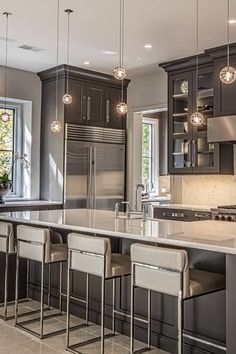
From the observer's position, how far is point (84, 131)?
265 inches

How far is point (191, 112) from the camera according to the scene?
6.09m

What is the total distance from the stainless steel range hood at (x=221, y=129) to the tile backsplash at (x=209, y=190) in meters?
0.81

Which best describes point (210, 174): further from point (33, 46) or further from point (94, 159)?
point (33, 46)

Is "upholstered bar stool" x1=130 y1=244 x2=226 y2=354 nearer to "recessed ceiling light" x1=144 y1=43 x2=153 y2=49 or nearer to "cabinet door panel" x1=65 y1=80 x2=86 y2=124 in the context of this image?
"recessed ceiling light" x1=144 y1=43 x2=153 y2=49

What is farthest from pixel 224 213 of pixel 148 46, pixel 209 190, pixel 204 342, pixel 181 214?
pixel 204 342

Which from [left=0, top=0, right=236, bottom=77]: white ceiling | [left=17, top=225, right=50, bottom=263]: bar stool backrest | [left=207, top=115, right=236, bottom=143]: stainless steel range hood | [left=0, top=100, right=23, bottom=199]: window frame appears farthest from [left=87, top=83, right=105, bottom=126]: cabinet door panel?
[left=17, top=225, right=50, bottom=263]: bar stool backrest

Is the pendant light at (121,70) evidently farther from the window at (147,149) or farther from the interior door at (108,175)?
the window at (147,149)

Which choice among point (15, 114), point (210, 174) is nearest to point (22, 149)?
point (15, 114)

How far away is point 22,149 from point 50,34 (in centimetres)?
228

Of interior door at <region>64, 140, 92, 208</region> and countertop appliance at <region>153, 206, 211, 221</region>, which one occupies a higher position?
interior door at <region>64, 140, 92, 208</region>

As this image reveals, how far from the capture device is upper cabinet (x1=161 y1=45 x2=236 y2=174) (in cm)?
579

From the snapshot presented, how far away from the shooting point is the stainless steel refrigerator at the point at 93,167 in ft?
21.5

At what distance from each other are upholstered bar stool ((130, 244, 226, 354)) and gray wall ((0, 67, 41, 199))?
13.3 feet

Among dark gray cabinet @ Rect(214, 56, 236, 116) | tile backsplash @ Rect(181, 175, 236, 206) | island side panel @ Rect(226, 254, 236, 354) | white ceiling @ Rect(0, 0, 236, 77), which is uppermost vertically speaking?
white ceiling @ Rect(0, 0, 236, 77)
